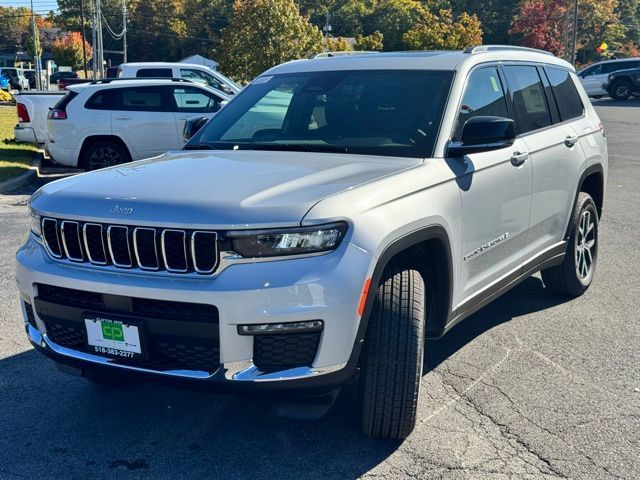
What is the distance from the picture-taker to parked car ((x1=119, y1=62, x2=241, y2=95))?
55.1 feet

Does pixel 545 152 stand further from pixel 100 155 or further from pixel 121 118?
pixel 100 155

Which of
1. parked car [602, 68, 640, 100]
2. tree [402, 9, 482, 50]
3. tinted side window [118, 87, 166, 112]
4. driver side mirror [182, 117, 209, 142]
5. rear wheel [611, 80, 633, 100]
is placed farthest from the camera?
tree [402, 9, 482, 50]

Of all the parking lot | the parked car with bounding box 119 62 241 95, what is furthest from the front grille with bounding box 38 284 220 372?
the parked car with bounding box 119 62 241 95

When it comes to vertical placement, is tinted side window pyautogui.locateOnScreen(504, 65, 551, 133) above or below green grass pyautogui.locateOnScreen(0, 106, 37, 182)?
above

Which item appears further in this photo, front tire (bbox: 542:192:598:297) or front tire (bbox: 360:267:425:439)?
front tire (bbox: 542:192:598:297)

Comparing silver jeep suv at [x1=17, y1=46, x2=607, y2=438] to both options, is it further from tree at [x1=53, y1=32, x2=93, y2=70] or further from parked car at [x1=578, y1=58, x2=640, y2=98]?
tree at [x1=53, y1=32, x2=93, y2=70]

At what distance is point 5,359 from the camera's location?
15.9ft

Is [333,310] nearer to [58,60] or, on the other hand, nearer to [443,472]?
[443,472]

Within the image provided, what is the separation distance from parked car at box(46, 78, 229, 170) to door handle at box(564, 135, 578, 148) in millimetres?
8293

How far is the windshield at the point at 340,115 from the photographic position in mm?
4312

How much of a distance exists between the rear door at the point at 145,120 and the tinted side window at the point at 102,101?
12 cm

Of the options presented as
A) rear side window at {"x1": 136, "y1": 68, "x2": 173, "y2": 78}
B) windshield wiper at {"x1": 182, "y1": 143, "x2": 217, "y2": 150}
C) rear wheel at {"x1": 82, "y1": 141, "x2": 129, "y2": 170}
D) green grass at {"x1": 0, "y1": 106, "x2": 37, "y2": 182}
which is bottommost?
green grass at {"x1": 0, "y1": 106, "x2": 37, "y2": 182}

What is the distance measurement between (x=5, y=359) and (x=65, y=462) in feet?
5.06

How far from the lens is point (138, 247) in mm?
3307
